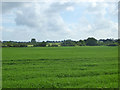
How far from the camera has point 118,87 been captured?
9766mm

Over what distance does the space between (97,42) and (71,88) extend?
165552mm

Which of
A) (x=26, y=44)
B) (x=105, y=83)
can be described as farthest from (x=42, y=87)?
(x=26, y=44)

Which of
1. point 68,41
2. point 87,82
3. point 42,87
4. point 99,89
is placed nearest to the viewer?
point 99,89

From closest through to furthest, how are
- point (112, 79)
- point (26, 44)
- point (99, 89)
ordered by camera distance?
point (99, 89) → point (112, 79) → point (26, 44)

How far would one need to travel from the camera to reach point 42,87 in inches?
401

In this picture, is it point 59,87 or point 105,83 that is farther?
point 105,83

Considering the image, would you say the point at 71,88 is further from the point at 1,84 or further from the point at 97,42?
the point at 97,42

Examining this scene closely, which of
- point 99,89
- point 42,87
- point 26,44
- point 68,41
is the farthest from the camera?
point 68,41

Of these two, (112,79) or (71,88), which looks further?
(112,79)

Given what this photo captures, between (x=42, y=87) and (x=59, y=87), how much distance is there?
118 centimetres

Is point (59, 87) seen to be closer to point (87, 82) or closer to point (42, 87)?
point (42, 87)

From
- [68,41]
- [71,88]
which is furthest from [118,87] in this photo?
[68,41]

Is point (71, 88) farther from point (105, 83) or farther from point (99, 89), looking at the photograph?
point (105, 83)

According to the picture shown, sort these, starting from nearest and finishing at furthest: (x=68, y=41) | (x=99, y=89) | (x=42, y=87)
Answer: (x=99, y=89), (x=42, y=87), (x=68, y=41)
